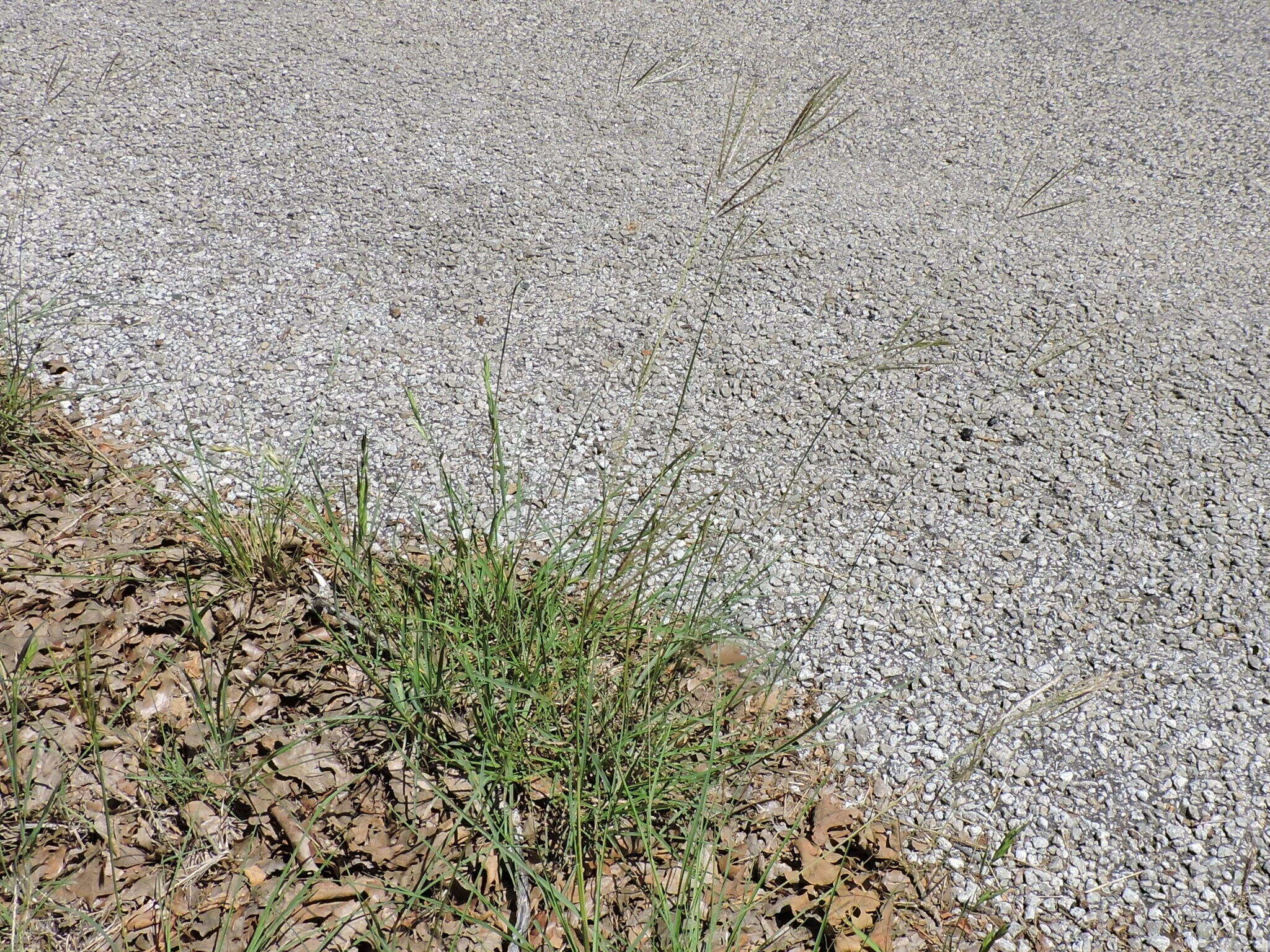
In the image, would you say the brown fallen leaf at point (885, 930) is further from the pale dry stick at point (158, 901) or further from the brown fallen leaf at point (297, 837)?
the pale dry stick at point (158, 901)

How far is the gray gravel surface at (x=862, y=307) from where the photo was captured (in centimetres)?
212

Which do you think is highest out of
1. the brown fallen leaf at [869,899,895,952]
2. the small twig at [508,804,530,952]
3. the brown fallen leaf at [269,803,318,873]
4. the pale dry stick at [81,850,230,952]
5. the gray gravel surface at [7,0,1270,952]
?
the gray gravel surface at [7,0,1270,952]

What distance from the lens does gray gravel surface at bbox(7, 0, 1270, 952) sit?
83.7 inches

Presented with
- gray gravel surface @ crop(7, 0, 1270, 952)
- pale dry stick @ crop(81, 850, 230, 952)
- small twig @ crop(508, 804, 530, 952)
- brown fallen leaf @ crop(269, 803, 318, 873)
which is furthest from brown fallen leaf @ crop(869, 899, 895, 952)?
pale dry stick @ crop(81, 850, 230, 952)

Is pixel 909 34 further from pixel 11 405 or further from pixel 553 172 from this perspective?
pixel 11 405

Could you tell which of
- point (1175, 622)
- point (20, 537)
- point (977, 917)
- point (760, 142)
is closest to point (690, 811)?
point (977, 917)

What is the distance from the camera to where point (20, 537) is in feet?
7.33

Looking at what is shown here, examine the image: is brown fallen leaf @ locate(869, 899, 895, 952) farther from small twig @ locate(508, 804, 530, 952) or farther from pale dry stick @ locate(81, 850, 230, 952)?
pale dry stick @ locate(81, 850, 230, 952)

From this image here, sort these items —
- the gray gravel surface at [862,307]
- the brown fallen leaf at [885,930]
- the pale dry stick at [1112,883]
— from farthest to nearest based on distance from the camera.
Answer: the gray gravel surface at [862,307]
the pale dry stick at [1112,883]
the brown fallen leaf at [885,930]

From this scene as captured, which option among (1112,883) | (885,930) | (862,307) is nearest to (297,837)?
(885,930)

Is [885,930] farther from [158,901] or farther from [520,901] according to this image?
[158,901]

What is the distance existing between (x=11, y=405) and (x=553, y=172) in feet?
7.00

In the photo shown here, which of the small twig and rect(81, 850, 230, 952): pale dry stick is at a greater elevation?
the small twig

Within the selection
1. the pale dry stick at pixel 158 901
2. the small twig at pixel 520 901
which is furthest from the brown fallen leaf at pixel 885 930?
the pale dry stick at pixel 158 901
